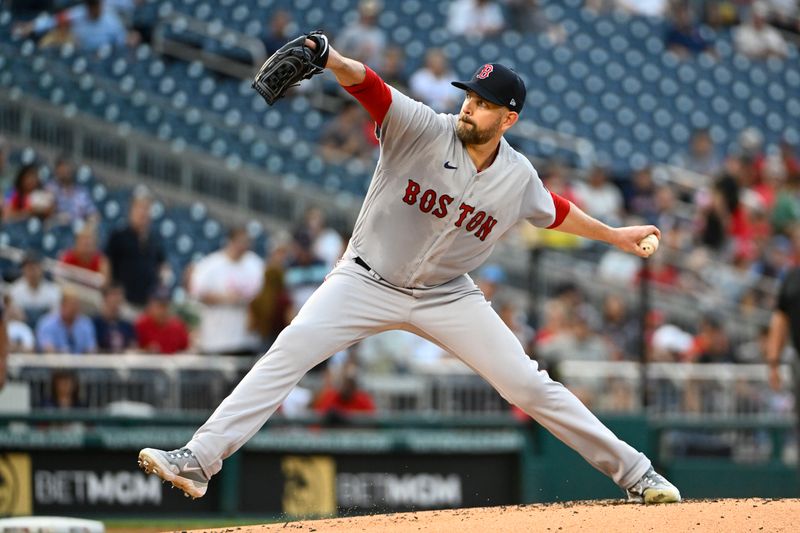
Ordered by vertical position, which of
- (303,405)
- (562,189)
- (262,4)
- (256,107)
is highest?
(262,4)

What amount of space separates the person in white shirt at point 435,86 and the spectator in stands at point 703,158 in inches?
126

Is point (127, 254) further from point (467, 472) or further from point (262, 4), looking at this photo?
point (262, 4)

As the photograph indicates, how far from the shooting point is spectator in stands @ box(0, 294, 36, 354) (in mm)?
10188

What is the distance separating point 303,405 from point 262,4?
7.19 m

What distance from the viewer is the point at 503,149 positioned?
240 inches

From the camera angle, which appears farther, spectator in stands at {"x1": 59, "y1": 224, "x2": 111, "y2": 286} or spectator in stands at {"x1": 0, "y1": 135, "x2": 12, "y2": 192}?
spectator in stands at {"x1": 0, "y1": 135, "x2": 12, "y2": 192}

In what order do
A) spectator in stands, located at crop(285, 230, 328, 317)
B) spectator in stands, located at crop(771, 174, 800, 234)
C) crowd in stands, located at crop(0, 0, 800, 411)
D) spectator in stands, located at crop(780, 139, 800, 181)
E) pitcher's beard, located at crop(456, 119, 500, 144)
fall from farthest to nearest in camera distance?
spectator in stands, located at crop(780, 139, 800, 181) < spectator in stands, located at crop(771, 174, 800, 234) < spectator in stands, located at crop(285, 230, 328, 317) < crowd in stands, located at crop(0, 0, 800, 411) < pitcher's beard, located at crop(456, 119, 500, 144)

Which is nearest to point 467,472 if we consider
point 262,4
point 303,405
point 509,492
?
point 509,492

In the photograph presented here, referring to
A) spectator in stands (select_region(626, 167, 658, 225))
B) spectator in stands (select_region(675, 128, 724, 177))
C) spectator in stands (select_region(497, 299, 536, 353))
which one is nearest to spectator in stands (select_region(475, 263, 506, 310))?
spectator in stands (select_region(497, 299, 536, 353))

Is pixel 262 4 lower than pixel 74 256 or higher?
higher

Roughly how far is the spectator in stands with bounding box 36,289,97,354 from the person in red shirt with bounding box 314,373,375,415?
185cm

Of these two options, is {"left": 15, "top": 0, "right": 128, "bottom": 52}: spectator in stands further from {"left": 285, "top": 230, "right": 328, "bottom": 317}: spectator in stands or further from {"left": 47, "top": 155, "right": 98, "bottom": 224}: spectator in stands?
{"left": 285, "top": 230, "right": 328, "bottom": 317}: spectator in stands

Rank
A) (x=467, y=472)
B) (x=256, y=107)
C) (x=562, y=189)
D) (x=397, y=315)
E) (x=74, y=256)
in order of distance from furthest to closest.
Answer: (x=256, y=107)
(x=562, y=189)
(x=74, y=256)
(x=467, y=472)
(x=397, y=315)

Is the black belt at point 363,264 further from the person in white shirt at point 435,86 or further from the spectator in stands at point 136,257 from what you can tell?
the person in white shirt at point 435,86
